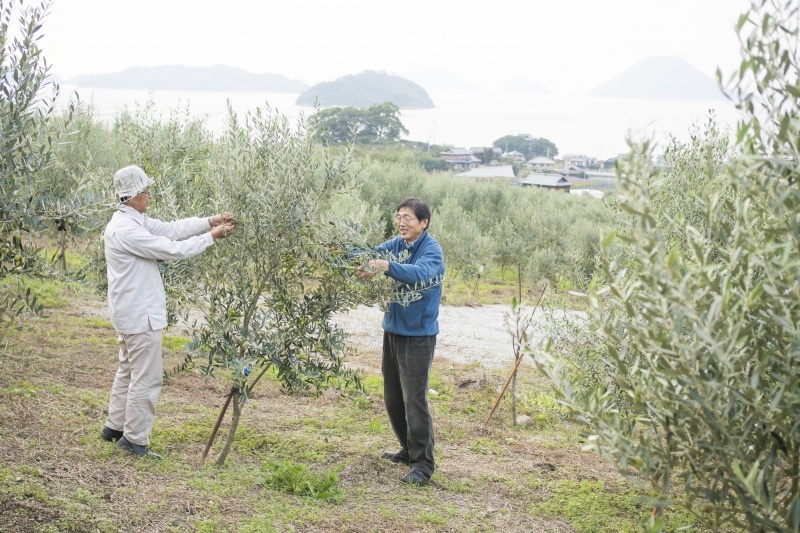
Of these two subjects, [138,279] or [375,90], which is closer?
[138,279]

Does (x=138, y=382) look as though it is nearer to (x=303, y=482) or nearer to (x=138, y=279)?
(x=138, y=279)

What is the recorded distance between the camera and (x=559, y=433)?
10469mm

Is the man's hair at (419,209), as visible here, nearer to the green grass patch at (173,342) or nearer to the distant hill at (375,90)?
the green grass patch at (173,342)

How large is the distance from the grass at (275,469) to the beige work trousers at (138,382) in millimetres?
354

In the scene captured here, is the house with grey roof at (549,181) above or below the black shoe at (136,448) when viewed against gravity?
above

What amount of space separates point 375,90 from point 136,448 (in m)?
151

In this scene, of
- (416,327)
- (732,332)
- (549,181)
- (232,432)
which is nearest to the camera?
(732,332)

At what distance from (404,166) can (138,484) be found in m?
38.5

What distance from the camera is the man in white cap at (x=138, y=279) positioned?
254 inches

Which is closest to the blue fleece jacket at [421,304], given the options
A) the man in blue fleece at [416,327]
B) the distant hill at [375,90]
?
the man in blue fleece at [416,327]

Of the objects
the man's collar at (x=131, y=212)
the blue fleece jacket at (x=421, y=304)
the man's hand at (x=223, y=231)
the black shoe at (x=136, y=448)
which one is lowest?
the black shoe at (x=136, y=448)

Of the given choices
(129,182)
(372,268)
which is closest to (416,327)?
(372,268)

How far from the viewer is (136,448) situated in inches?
277

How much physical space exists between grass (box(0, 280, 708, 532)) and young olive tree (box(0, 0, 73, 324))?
0.72 meters
